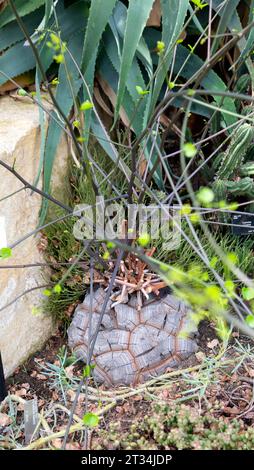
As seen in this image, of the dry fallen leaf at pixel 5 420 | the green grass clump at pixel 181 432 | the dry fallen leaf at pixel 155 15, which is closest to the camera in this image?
the green grass clump at pixel 181 432

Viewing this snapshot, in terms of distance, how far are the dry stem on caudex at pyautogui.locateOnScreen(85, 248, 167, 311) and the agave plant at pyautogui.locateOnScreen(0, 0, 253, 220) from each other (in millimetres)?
223

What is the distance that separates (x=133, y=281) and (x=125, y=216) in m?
0.20

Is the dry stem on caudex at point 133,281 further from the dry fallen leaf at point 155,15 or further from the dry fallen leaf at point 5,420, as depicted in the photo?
the dry fallen leaf at point 155,15

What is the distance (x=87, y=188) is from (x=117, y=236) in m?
0.16

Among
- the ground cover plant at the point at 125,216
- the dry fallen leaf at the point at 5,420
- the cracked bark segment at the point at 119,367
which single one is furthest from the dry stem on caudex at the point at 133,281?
the dry fallen leaf at the point at 5,420

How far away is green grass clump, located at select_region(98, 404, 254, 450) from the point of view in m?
1.01

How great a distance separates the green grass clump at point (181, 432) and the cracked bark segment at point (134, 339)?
5.1 inches

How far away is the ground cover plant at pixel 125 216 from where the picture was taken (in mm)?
1077

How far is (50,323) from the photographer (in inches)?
52.6

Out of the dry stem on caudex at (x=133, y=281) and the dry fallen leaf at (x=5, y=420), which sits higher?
the dry stem on caudex at (x=133, y=281)
